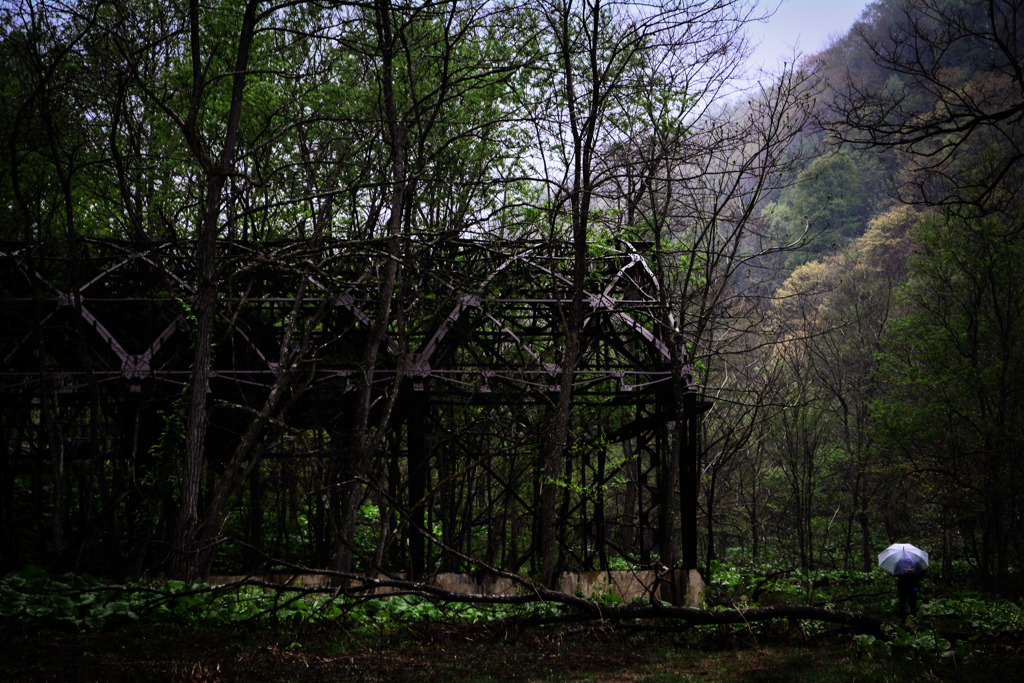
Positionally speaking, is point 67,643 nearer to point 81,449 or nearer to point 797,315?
point 81,449

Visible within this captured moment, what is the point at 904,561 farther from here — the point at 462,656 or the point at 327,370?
the point at 327,370

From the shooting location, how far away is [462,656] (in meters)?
6.34

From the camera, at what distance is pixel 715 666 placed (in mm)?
6227

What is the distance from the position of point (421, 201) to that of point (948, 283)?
16664 mm

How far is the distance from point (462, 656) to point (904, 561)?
877 cm

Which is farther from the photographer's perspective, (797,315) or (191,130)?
(797,315)

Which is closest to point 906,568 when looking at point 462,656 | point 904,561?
point 904,561

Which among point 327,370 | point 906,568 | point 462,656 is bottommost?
point 906,568

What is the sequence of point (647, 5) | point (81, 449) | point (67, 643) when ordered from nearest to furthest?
point (67, 643) → point (647, 5) → point (81, 449)

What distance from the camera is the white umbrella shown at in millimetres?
11648

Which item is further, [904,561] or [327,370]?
[904,561]

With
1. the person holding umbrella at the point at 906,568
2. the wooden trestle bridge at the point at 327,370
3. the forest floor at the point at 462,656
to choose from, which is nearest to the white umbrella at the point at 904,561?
the person holding umbrella at the point at 906,568

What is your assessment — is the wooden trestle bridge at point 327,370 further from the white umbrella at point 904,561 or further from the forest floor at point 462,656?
the white umbrella at point 904,561

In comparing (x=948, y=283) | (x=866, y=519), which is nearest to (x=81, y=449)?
(x=948, y=283)
